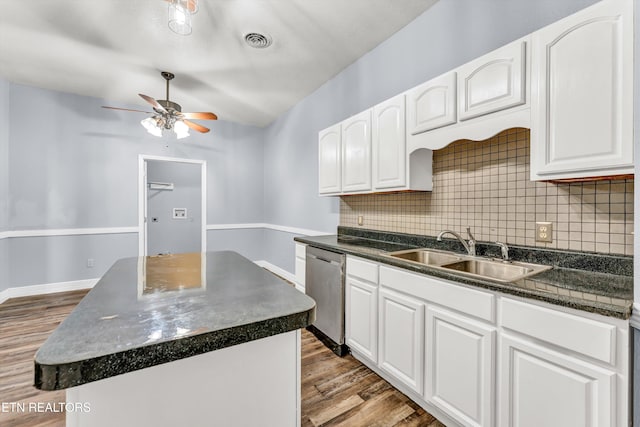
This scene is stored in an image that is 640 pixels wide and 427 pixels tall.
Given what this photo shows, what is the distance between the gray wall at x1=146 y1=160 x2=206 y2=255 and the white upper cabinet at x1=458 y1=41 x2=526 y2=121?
474 cm

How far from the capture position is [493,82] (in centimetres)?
151

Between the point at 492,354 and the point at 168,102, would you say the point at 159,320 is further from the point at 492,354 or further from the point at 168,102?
the point at 168,102

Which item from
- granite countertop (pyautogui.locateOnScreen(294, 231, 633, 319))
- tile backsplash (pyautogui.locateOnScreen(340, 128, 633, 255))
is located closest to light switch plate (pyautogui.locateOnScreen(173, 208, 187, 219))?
tile backsplash (pyautogui.locateOnScreen(340, 128, 633, 255))

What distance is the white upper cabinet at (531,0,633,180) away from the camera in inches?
43.4

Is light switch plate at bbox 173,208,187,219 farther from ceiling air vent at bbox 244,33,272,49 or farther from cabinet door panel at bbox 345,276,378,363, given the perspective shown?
cabinet door panel at bbox 345,276,378,363

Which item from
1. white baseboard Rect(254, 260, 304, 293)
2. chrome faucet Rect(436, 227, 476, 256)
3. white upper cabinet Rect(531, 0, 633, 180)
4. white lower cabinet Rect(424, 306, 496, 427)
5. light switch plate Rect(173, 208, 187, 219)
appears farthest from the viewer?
light switch plate Rect(173, 208, 187, 219)

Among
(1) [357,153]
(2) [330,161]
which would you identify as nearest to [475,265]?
(1) [357,153]

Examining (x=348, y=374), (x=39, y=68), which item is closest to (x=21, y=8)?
(x=39, y=68)

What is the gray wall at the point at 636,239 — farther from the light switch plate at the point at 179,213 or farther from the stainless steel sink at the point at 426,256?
the light switch plate at the point at 179,213

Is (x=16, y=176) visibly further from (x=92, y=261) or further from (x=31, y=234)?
(x=92, y=261)

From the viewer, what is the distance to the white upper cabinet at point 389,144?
2064mm

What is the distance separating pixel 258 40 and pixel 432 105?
6.05 ft

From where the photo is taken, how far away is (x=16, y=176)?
3.60 meters

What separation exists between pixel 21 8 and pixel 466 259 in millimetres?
3981
